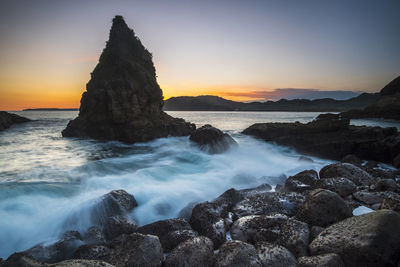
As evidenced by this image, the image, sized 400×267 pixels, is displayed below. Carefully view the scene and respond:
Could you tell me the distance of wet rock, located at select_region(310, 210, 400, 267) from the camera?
2.76 m

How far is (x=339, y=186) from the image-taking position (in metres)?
5.54

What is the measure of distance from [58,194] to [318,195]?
23.0 ft

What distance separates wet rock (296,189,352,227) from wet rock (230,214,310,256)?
39 centimetres

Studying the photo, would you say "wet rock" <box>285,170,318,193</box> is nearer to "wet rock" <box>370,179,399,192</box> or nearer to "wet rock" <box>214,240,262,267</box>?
"wet rock" <box>370,179,399,192</box>

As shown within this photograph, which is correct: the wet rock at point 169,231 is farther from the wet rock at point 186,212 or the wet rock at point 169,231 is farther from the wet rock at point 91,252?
the wet rock at point 186,212

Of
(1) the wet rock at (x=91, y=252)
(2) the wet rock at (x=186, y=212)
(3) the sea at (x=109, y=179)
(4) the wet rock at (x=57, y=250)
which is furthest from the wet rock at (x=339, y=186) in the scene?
(4) the wet rock at (x=57, y=250)

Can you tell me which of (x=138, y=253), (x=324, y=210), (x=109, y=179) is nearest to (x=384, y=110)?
→ (x=324, y=210)

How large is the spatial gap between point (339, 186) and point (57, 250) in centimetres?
641

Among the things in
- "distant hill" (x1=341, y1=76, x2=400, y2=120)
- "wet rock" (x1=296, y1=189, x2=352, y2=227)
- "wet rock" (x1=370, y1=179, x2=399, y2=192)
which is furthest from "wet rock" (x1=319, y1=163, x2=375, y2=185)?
"distant hill" (x1=341, y1=76, x2=400, y2=120)

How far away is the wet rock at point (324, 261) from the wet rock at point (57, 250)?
3868 mm

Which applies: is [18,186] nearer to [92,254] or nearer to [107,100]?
[92,254]

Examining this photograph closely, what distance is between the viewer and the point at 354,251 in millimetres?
2877

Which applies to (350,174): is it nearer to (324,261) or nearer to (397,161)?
(324,261)

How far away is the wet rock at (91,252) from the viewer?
3.57 meters
